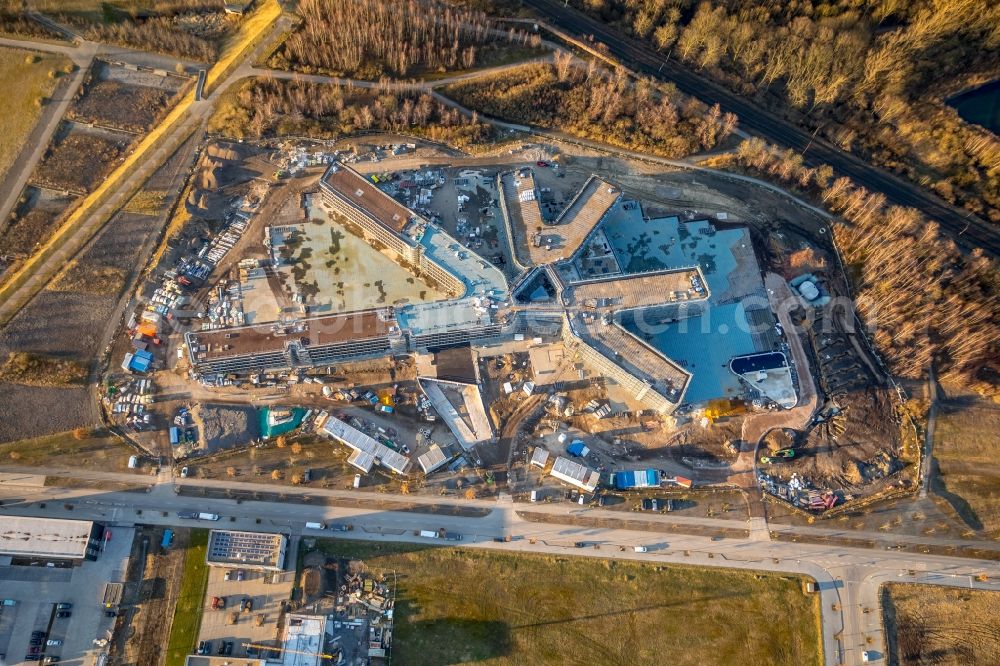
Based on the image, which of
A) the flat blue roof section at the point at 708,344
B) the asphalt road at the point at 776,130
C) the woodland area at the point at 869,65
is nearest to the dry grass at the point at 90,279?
the flat blue roof section at the point at 708,344

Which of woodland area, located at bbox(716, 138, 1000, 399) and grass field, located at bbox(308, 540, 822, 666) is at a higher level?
woodland area, located at bbox(716, 138, 1000, 399)

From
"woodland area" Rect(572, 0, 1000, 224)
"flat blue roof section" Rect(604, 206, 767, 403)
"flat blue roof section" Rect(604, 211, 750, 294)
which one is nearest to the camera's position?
"flat blue roof section" Rect(604, 206, 767, 403)

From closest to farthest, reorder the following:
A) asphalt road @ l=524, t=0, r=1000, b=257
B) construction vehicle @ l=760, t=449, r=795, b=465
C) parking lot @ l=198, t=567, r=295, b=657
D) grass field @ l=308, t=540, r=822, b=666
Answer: parking lot @ l=198, t=567, r=295, b=657 → grass field @ l=308, t=540, r=822, b=666 → construction vehicle @ l=760, t=449, r=795, b=465 → asphalt road @ l=524, t=0, r=1000, b=257

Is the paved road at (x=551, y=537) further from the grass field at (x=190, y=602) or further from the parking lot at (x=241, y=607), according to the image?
the parking lot at (x=241, y=607)

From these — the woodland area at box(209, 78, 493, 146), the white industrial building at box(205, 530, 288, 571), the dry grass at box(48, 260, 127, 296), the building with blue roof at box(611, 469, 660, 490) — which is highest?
the woodland area at box(209, 78, 493, 146)

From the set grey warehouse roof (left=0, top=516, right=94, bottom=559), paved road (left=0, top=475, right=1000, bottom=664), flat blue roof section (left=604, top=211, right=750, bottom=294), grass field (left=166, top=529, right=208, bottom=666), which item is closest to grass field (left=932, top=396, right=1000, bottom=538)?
paved road (left=0, top=475, right=1000, bottom=664)

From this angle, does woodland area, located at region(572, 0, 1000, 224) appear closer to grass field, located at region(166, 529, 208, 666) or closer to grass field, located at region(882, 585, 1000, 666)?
grass field, located at region(882, 585, 1000, 666)

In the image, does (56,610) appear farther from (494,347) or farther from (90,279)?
(494,347)
